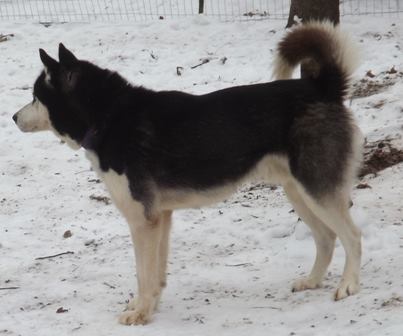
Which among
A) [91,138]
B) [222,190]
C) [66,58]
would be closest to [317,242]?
[222,190]

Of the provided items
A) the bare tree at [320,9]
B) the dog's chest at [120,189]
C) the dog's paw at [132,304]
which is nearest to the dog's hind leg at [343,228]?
the dog's chest at [120,189]

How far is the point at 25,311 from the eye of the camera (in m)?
4.67

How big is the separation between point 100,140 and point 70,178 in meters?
3.31

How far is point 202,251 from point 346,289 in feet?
5.29

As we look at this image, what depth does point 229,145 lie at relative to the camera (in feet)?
14.4

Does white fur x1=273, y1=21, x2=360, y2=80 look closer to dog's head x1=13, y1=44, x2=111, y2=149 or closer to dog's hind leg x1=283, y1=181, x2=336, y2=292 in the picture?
dog's hind leg x1=283, y1=181, x2=336, y2=292

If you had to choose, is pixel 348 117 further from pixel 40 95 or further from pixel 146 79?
pixel 146 79

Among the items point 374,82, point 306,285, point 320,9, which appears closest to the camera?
point 306,285

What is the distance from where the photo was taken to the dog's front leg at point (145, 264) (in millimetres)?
4387

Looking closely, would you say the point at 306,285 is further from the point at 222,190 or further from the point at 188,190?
the point at 188,190

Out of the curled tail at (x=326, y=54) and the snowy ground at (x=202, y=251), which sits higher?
the curled tail at (x=326, y=54)

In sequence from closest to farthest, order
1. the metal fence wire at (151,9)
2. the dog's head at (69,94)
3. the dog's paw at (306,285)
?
the dog's head at (69,94) < the dog's paw at (306,285) < the metal fence wire at (151,9)

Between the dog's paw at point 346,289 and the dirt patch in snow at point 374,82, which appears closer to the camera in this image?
the dog's paw at point 346,289

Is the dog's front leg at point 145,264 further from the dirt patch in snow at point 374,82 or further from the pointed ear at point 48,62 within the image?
the dirt patch in snow at point 374,82
